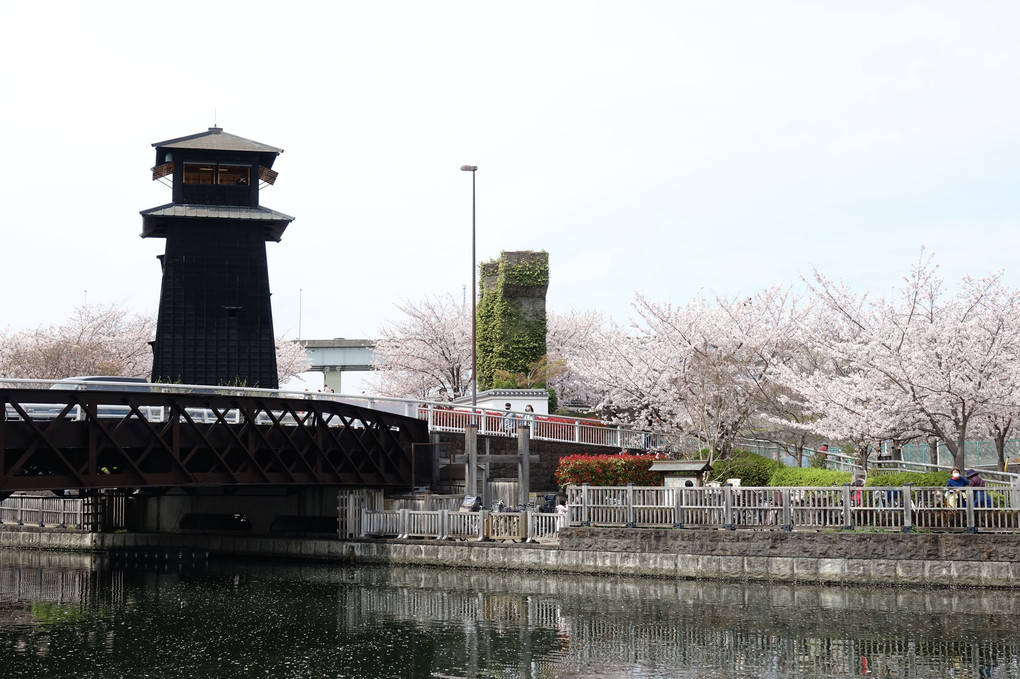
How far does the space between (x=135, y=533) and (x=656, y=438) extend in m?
23.1

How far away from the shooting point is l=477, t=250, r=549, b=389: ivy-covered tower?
2475 inches

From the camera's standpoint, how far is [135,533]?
48.6 m

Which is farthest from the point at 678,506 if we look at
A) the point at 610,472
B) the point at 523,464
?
the point at 523,464

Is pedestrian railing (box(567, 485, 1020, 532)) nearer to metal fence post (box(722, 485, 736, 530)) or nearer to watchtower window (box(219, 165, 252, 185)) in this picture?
metal fence post (box(722, 485, 736, 530))

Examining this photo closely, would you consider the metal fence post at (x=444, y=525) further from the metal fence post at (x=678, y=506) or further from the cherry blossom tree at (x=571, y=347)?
the cherry blossom tree at (x=571, y=347)

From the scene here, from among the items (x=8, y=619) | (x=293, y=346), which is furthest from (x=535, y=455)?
(x=293, y=346)

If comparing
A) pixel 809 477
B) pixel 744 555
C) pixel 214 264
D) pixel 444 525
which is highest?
pixel 214 264

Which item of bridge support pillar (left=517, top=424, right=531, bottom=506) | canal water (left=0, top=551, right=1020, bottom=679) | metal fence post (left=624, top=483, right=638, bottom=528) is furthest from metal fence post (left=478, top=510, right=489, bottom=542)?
bridge support pillar (left=517, top=424, right=531, bottom=506)

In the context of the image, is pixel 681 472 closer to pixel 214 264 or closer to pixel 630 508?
pixel 630 508

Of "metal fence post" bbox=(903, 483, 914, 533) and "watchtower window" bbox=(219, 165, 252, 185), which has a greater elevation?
"watchtower window" bbox=(219, 165, 252, 185)

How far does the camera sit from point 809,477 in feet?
129

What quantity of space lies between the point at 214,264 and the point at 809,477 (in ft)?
97.1

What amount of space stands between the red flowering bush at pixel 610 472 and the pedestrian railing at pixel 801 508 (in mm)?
3634

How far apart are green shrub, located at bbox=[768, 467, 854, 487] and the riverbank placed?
5830mm
